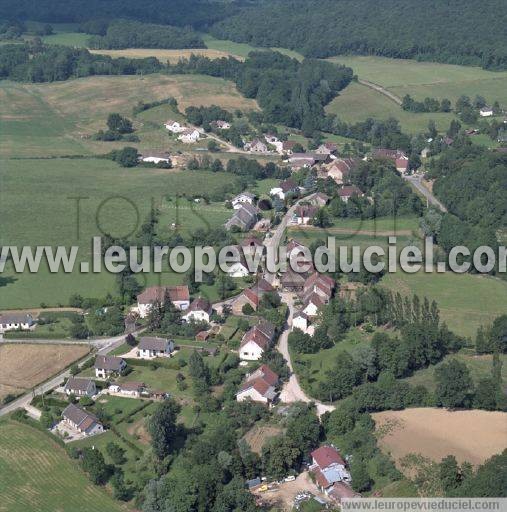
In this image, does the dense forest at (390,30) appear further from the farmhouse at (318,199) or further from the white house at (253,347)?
the white house at (253,347)

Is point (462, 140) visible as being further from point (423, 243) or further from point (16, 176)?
point (16, 176)

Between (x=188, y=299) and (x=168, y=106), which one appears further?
(x=168, y=106)

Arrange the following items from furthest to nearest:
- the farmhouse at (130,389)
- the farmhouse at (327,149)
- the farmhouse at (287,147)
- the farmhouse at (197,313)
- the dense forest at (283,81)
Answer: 1. the dense forest at (283,81)
2. the farmhouse at (287,147)
3. the farmhouse at (327,149)
4. the farmhouse at (197,313)
5. the farmhouse at (130,389)

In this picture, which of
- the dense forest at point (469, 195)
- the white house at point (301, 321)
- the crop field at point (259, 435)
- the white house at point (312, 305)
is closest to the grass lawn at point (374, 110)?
the dense forest at point (469, 195)

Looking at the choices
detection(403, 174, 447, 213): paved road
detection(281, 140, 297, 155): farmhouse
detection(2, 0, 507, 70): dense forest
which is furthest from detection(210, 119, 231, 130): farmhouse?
detection(2, 0, 507, 70): dense forest

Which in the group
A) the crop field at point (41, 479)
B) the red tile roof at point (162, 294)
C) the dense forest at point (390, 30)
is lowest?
the crop field at point (41, 479)

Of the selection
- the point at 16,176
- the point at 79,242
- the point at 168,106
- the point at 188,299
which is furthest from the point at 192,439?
the point at 168,106
